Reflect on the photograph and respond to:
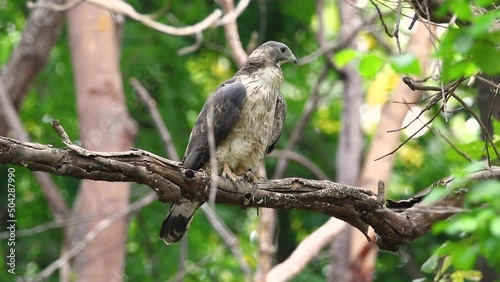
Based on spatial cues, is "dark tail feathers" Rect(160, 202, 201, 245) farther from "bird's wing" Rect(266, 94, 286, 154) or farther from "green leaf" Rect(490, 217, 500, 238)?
"green leaf" Rect(490, 217, 500, 238)

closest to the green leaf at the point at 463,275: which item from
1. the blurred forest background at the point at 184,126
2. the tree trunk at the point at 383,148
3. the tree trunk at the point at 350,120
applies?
the blurred forest background at the point at 184,126

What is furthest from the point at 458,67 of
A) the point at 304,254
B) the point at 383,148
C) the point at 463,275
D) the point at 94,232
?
the point at 383,148

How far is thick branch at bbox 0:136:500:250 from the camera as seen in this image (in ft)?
11.9

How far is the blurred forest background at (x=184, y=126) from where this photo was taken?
780 centimetres

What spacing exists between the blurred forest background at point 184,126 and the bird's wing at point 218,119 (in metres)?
1.54

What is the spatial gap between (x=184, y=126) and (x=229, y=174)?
4222mm

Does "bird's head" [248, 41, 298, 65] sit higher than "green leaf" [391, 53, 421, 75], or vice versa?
"bird's head" [248, 41, 298, 65]

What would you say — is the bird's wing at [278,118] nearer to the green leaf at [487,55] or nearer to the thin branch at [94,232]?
the thin branch at [94,232]

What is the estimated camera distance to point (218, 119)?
5258 millimetres

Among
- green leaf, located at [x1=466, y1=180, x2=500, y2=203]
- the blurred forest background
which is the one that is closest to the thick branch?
green leaf, located at [x1=466, y1=180, x2=500, y2=203]

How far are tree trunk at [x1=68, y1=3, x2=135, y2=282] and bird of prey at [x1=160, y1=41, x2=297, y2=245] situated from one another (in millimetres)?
2715

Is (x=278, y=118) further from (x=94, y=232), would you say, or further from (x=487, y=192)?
(x=487, y=192)

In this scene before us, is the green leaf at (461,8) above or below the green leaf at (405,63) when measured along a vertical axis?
above

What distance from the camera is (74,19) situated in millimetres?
8383
